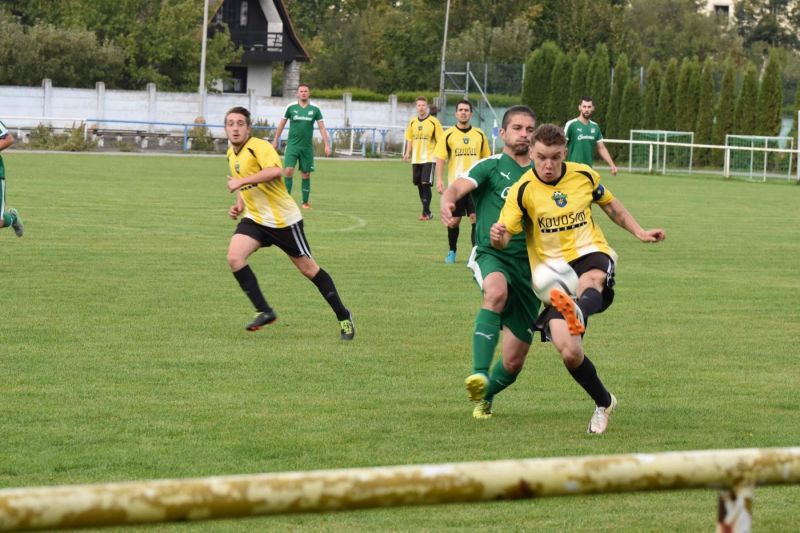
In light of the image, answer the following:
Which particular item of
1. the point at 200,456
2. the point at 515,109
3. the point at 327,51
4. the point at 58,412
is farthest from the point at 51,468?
the point at 327,51

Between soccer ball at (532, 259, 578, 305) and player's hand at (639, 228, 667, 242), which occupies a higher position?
player's hand at (639, 228, 667, 242)

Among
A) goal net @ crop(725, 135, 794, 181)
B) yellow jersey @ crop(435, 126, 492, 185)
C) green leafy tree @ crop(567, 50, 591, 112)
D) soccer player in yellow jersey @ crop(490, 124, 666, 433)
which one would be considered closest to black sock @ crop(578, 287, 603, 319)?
soccer player in yellow jersey @ crop(490, 124, 666, 433)

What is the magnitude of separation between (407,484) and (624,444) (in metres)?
4.95

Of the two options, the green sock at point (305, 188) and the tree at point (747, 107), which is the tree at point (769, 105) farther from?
the green sock at point (305, 188)

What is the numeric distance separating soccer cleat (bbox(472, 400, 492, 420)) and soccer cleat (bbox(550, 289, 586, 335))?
1119 millimetres

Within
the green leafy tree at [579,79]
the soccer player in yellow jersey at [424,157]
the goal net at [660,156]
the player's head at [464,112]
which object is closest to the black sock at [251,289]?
the player's head at [464,112]

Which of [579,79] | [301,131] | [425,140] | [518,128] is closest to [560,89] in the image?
[579,79]

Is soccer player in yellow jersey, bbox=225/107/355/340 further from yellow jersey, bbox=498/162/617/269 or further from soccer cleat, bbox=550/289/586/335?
soccer cleat, bbox=550/289/586/335

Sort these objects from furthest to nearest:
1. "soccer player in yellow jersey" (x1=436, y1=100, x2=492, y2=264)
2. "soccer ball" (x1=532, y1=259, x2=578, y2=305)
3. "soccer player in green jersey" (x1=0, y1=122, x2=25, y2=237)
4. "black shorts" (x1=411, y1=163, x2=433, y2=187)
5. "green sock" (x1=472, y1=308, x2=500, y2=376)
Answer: "black shorts" (x1=411, y1=163, x2=433, y2=187)
"soccer player in yellow jersey" (x1=436, y1=100, x2=492, y2=264)
"soccer player in green jersey" (x1=0, y1=122, x2=25, y2=237)
"green sock" (x1=472, y1=308, x2=500, y2=376)
"soccer ball" (x1=532, y1=259, x2=578, y2=305)

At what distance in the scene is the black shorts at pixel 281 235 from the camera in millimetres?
10703

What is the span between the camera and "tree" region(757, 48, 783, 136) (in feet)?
153

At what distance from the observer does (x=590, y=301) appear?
23.2ft

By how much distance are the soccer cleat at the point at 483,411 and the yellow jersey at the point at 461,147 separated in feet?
30.5

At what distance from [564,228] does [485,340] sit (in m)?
0.77
